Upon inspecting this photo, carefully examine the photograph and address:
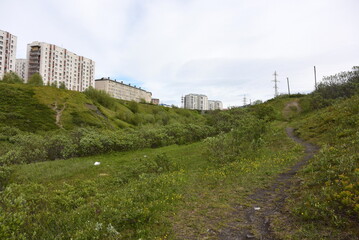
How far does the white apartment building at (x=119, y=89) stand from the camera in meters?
128

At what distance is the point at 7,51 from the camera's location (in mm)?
81562

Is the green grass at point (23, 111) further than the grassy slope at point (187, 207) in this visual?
Yes

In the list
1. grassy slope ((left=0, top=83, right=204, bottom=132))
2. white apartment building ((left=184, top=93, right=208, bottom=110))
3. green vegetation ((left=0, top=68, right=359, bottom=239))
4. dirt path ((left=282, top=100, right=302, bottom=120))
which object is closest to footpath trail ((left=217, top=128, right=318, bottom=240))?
green vegetation ((left=0, top=68, right=359, bottom=239))

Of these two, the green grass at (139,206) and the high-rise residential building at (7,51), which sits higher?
the high-rise residential building at (7,51)

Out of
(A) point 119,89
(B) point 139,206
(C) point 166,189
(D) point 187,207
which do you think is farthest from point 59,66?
(D) point 187,207

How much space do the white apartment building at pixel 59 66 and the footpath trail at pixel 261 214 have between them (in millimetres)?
97238

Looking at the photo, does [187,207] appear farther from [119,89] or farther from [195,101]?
[195,101]

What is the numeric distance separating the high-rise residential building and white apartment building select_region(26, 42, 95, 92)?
38.9ft

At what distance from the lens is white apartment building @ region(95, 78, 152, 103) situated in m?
128

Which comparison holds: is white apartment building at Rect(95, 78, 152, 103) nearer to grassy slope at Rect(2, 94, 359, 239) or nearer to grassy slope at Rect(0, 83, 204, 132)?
grassy slope at Rect(0, 83, 204, 132)

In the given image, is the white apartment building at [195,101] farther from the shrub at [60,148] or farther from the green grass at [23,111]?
the shrub at [60,148]

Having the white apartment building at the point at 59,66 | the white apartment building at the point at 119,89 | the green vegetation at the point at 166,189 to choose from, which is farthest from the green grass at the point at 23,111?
the white apartment building at the point at 119,89

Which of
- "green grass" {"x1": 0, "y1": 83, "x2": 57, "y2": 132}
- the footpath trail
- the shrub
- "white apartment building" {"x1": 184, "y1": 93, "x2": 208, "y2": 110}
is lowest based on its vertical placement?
the footpath trail

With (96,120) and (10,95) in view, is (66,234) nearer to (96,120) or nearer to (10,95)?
(96,120)
